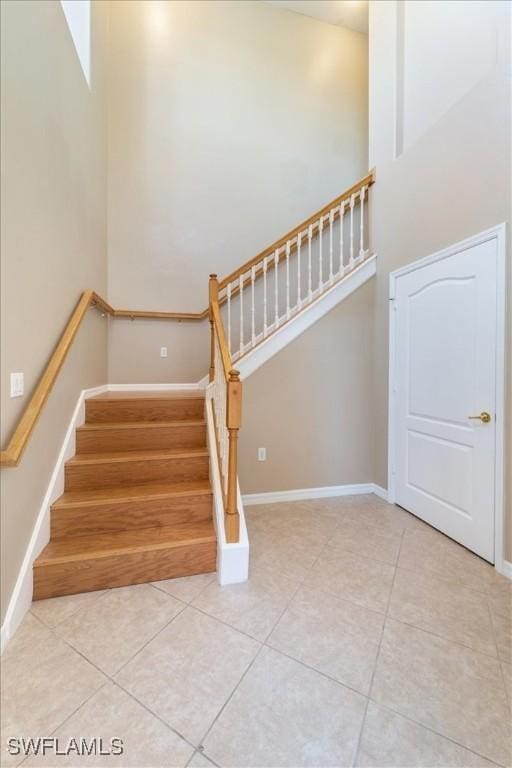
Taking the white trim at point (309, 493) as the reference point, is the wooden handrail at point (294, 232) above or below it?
above

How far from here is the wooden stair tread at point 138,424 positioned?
2383 mm

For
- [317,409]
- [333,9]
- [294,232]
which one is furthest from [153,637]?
[333,9]

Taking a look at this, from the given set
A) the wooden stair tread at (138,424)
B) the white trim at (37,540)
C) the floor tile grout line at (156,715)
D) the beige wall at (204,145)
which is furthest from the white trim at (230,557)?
the beige wall at (204,145)

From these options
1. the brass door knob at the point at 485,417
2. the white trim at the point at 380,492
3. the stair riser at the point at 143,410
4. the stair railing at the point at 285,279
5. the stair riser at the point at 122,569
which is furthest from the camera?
the stair railing at the point at 285,279

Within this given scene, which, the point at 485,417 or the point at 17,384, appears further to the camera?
the point at 485,417

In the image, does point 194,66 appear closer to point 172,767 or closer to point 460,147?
point 460,147

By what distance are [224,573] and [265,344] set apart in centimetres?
180

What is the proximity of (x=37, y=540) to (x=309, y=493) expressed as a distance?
2.13 meters

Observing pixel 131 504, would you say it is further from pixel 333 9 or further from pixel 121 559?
pixel 333 9

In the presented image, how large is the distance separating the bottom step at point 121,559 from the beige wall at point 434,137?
1.84 metres

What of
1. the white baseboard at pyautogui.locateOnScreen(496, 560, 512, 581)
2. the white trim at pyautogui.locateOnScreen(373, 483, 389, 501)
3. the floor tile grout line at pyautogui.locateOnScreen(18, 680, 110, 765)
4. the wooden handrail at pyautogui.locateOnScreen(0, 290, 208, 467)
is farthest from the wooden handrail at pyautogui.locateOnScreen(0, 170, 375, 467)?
the white trim at pyautogui.locateOnScreen(373, 483, 389, 501)

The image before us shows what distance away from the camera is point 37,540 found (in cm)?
171

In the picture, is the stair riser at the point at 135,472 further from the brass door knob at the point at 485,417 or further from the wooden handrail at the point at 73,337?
the brass door knob at the point at 485,417

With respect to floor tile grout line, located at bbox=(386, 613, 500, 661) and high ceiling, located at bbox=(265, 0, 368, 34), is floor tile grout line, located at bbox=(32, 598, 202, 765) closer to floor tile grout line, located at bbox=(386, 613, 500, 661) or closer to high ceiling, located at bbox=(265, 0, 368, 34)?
floor tile grout line, located at bbox=(386, 613, 500, 661)
